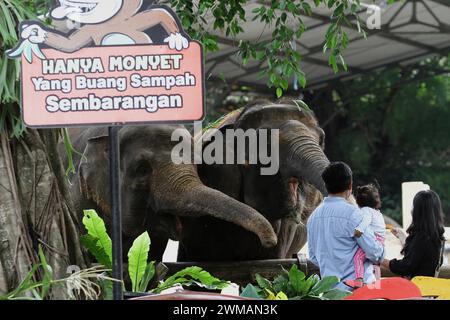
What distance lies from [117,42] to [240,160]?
11.7 feet

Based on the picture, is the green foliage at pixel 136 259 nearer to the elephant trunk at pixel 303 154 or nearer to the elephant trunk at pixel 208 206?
the elephant trunk at pixel 208 206

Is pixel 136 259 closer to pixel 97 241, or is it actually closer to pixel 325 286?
pixel 97 241

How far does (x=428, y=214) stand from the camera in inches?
265

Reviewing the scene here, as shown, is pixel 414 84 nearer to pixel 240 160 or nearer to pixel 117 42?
pixel 240 160

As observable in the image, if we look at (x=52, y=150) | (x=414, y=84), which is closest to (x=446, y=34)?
(x=414, y=84)

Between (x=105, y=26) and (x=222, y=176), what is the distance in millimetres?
3569

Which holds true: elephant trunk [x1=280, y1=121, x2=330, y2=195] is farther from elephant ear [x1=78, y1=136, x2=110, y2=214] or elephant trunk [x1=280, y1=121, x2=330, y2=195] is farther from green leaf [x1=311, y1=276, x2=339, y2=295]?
green leaf [x1=311, y1=276, x2=339, y2=295]

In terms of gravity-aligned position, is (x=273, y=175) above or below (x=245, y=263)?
above

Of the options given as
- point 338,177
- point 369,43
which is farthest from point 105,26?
point 369,43

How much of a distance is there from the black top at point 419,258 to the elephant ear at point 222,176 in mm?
1531

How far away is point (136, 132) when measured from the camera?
789 cm

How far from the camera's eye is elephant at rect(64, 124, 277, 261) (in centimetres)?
754

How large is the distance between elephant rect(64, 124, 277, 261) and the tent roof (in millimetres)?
8556

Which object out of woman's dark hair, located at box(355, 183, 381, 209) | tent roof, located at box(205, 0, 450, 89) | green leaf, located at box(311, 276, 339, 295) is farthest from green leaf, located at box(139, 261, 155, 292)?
tent roof, located at box(205, 0, 450, 89)
